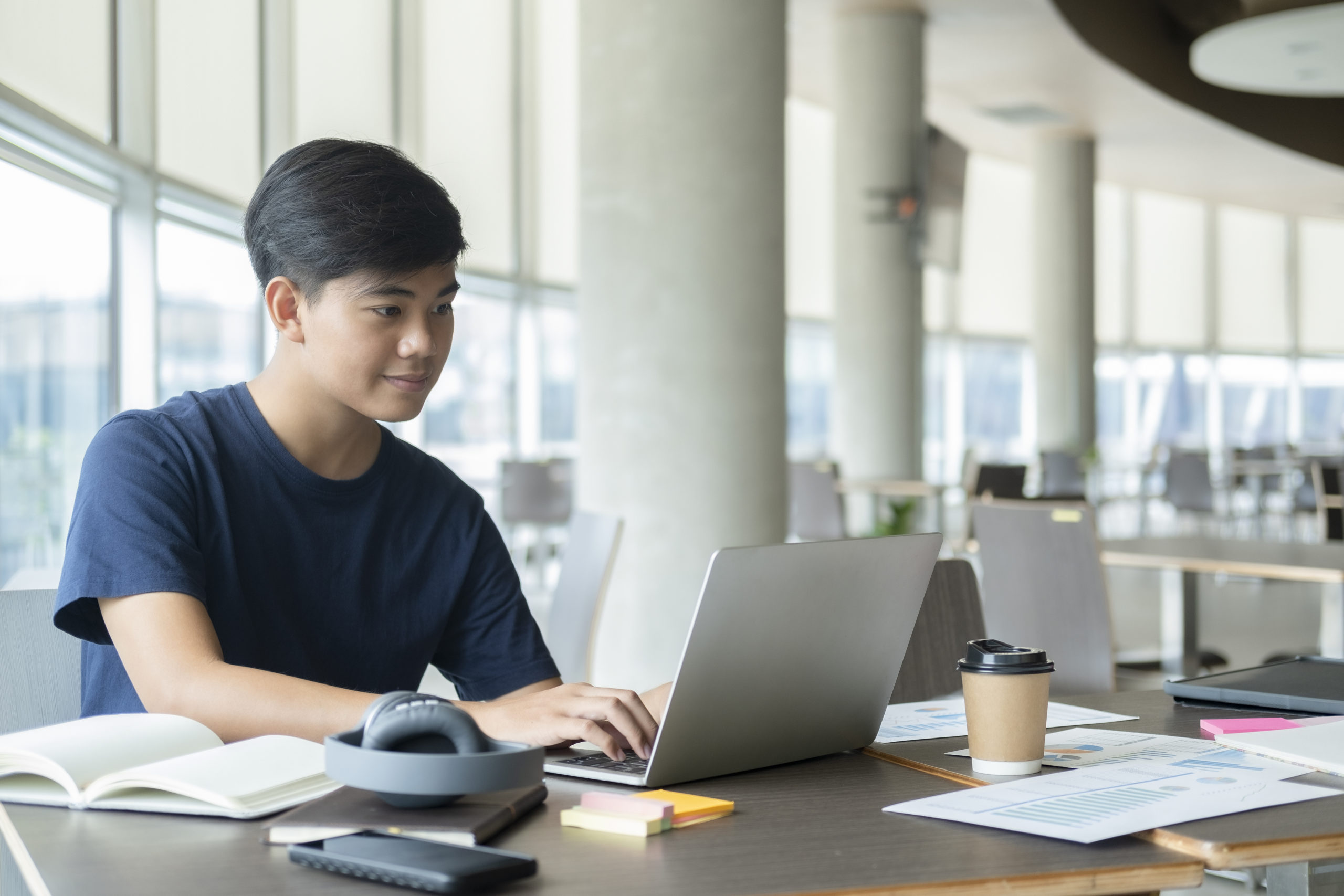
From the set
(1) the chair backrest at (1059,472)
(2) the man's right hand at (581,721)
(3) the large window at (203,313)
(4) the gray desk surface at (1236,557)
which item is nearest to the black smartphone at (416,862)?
(2) the man's right hand at (581,721)

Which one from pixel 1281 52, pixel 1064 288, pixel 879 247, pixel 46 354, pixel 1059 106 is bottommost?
pixel 46 354

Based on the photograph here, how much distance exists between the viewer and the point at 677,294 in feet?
12.5

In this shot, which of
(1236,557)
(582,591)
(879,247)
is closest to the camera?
(582,591)

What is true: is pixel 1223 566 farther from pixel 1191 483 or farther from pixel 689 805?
pixel 1191 483

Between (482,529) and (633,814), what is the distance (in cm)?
69

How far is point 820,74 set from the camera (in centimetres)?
949

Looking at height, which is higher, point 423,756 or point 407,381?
point 407,381

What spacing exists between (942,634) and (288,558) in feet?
3.11

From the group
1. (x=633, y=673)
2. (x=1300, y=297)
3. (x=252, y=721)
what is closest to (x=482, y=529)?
(x=252, y=721)

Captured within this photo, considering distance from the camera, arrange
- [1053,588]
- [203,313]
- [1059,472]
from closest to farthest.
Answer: [1053,588] → [203,313] → [1059,472]

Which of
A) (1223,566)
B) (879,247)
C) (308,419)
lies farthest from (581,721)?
(879,247)

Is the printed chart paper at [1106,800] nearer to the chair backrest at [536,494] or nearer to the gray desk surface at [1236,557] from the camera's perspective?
the gray desk surface at [1236,557]

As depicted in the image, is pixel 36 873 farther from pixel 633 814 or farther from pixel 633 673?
pixel 633 673

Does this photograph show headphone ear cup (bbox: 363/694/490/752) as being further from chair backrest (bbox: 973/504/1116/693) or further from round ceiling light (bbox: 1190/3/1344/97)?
round ceiling light (bbox: 1190/3/1344/97)
